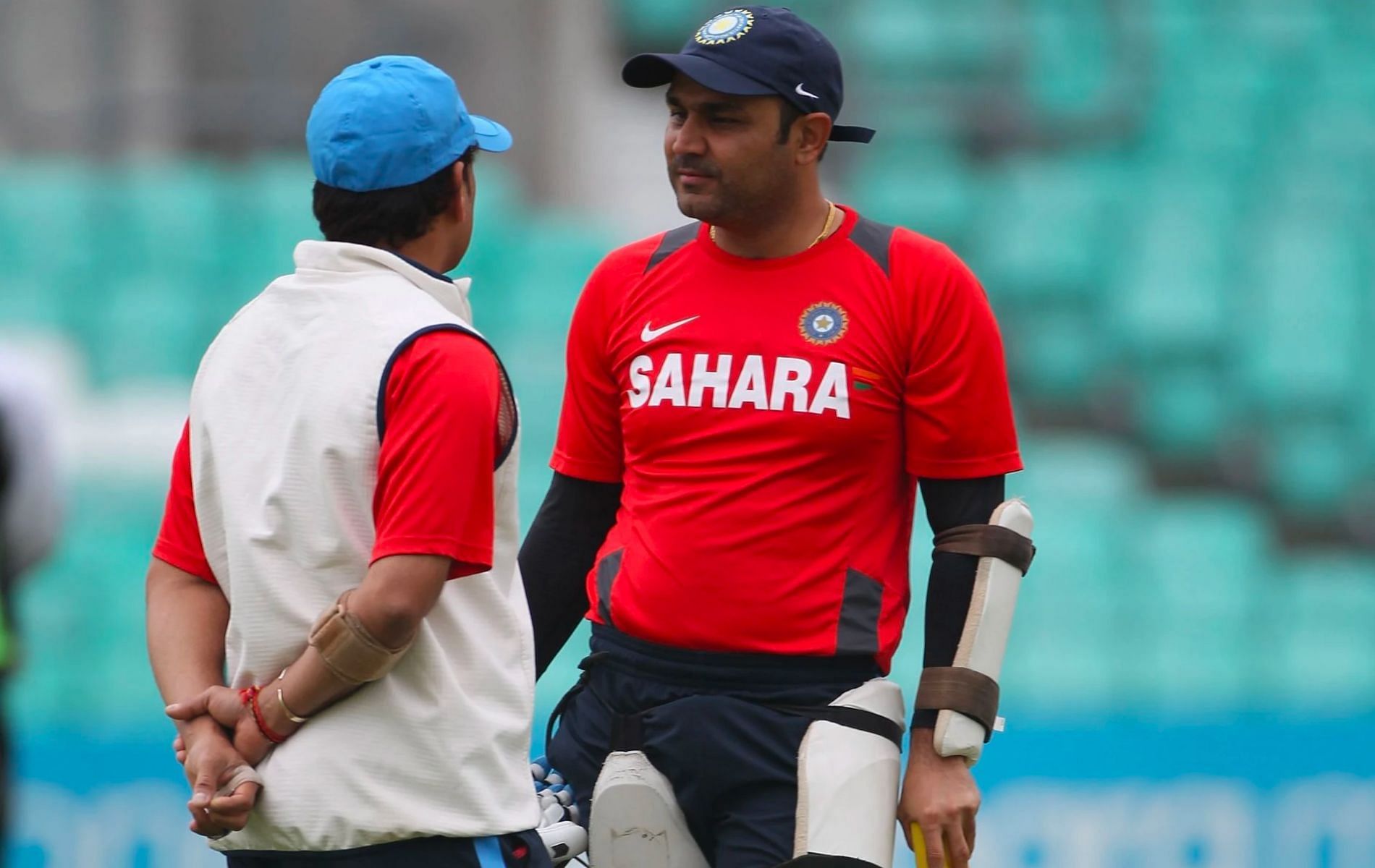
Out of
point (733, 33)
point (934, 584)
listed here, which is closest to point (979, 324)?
point (934, 584)

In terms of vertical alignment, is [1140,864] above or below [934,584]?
below

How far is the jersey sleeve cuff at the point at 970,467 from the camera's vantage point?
7.88 feet

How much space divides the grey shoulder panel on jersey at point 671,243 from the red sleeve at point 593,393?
0.05 m

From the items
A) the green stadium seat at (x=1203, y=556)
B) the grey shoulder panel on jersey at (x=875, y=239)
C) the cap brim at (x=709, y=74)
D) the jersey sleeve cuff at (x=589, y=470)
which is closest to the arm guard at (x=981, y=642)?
the grey shoulder panel on jersey at (x=875, y=239)

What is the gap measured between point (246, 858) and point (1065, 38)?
6292 mm

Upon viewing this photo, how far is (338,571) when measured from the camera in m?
1.96

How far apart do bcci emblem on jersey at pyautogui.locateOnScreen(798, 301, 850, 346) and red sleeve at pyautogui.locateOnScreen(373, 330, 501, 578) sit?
60cm

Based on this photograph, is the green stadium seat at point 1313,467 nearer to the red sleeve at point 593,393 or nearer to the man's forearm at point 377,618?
the red sleeve at point 593,393

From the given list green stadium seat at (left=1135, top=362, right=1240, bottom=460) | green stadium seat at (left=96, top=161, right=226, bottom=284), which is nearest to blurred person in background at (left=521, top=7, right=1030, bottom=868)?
green stadium seat at (left=96, top=161, right=226, bottom=284)

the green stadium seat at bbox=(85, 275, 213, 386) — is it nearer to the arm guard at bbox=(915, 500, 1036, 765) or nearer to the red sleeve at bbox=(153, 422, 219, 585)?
the red sleeve at bbox=(153, 422, 219, 585)

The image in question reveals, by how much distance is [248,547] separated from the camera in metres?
1.97

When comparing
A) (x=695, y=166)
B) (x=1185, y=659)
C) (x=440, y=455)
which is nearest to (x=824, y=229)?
(x=695, y=166)

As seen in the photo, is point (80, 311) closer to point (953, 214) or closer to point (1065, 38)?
point (953, 214)

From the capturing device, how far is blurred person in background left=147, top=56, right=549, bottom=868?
1.91 meters
